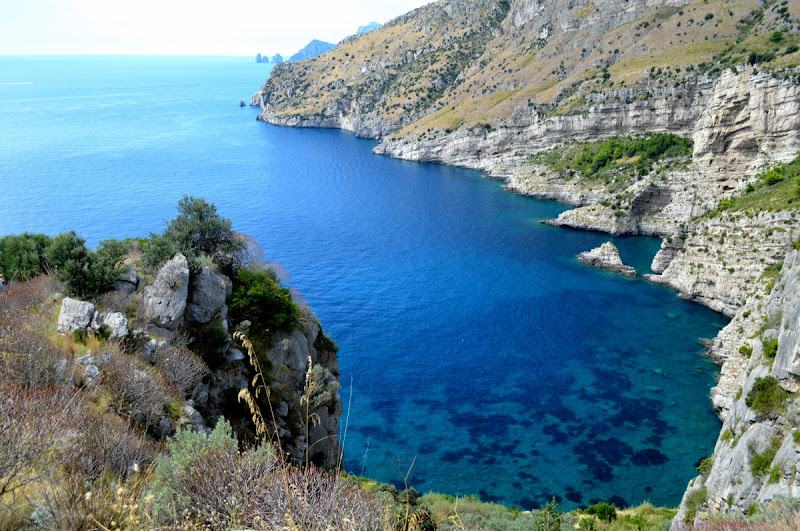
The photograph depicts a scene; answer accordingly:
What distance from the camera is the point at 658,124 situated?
83.2 metres

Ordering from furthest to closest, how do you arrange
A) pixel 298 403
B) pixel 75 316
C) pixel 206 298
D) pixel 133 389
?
pixel 298 403 < pixel 206 298 < pixel 75 316 < pixel 133 389

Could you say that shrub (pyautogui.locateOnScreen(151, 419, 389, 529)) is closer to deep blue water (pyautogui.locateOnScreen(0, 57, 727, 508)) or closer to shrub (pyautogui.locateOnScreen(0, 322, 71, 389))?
shrub (pyautogui.locateOnScreen(0, 322, 71, 389))

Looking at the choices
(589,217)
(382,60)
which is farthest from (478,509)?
(382,60)

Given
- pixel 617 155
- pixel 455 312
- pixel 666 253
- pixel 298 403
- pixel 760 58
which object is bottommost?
pixel 455 312

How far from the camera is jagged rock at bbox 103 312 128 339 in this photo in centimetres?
1557

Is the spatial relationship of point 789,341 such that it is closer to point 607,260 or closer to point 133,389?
point 133,389

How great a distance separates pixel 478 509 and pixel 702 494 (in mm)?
9786

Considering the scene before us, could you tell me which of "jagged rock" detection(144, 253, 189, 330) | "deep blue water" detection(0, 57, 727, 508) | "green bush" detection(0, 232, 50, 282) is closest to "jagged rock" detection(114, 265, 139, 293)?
"jagged rock" detection(144, 253, 189, 330)

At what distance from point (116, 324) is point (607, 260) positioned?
5693 centimetres

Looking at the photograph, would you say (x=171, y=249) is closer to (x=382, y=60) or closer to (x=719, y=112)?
(x=719, y=112)

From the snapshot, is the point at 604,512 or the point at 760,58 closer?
the point at 604,512

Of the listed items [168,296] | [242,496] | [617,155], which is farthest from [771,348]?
[617,155]

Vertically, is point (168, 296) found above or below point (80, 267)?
below

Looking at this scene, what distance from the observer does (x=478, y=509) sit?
23.2 meters
